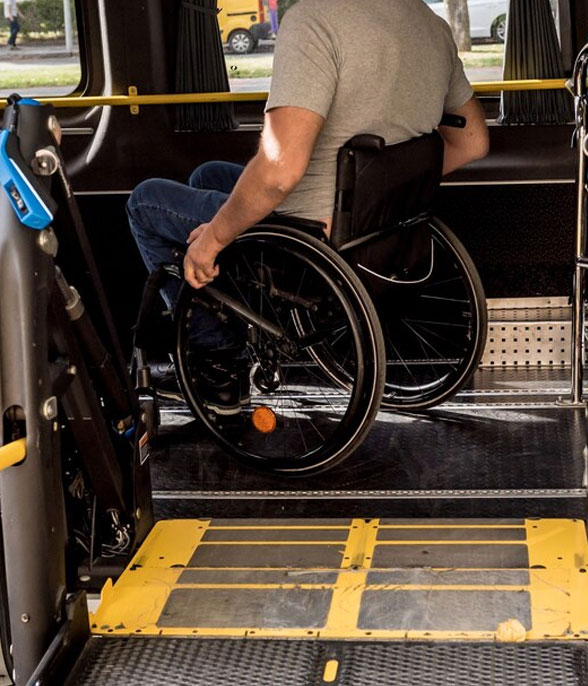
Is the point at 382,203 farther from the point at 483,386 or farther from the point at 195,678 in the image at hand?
the point at 195,678

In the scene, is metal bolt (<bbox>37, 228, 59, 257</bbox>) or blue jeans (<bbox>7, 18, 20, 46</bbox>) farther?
blue jeans (<bbox>7, 18, 20, 46</bbox>)

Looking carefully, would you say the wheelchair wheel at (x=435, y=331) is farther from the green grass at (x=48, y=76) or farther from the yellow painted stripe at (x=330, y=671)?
the green grass at (x=48, y=76)

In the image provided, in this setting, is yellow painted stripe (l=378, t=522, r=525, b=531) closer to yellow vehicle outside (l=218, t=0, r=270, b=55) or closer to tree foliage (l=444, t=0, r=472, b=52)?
tree foliage (l=444, t=0, r=472, b=52)

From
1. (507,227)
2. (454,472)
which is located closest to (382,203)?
(454,472)

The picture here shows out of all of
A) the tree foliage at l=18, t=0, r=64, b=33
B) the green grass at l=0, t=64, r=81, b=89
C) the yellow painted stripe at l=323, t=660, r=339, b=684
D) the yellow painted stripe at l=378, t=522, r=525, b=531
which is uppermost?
the tree foliage at l=18, t=0, r=64, b=33

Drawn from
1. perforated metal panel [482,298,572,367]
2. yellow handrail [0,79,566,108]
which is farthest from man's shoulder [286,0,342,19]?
yellow handrail [0,79,566,108]

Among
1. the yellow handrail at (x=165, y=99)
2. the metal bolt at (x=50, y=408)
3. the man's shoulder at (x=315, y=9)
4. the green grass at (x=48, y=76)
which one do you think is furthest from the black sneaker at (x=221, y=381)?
the green grass at (x=48, y=76)

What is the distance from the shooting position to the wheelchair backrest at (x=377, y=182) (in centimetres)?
333

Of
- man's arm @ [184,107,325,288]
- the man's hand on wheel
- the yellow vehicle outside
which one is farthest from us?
the yellow vehicle outside

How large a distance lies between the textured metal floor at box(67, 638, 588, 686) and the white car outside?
3628mm

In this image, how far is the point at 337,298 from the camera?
3355 millimetres

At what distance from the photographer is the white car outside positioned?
5.24m

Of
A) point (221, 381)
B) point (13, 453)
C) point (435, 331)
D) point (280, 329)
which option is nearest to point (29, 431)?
point (13, 453)

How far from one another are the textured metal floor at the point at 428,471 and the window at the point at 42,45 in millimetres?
2175
